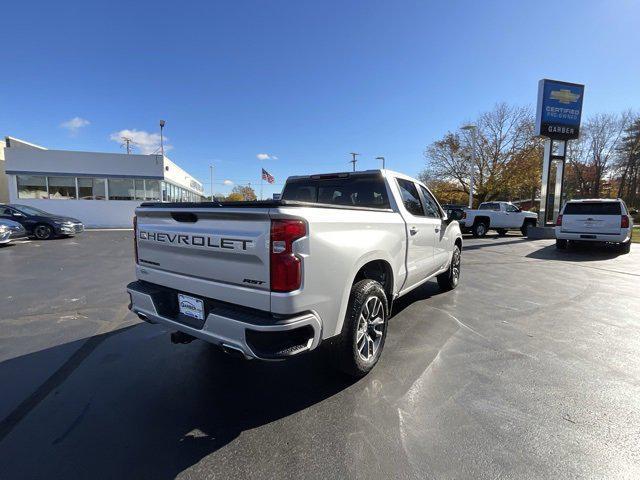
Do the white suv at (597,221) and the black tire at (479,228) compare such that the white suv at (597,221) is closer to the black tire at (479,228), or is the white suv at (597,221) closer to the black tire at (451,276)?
the black tire at (479,228)

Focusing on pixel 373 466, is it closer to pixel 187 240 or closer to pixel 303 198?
pixel 187 240

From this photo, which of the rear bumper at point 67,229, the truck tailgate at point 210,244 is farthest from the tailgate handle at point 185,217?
the rear bumper at point 67,229

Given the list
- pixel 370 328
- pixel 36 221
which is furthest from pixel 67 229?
pixel 370 328

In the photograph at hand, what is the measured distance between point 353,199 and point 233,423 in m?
2.79

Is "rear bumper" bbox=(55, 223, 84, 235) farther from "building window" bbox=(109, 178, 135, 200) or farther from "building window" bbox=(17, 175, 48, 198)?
"building window" bbox=(17, 175, 48, 198)

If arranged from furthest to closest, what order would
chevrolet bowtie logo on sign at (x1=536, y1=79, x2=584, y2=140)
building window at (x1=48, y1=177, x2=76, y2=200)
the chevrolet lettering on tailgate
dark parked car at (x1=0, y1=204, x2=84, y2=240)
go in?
1. building window at (x1=48, y1=177, x2=76, y2=200)
2. chevrolet bowtie logo on sign at (x1=536, y1=79, x2=584, y2=140)
3. dark parked car at (x1=0, y1=204, x2=84, y2=240)
4. the chevrolet lettering on tailgate

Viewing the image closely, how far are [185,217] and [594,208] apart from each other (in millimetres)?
13474

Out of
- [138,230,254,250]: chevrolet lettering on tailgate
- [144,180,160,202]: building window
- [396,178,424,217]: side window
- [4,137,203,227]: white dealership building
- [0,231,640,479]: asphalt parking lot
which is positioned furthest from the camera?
[144,180,160,202]: building window

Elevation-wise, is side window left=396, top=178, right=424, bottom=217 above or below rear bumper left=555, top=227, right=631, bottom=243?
above

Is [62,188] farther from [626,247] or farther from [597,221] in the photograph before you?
[626,247]

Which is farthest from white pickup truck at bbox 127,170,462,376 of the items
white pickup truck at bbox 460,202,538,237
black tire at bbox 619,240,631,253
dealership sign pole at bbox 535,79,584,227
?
dealership sign pole at bbox 535,79,584,227

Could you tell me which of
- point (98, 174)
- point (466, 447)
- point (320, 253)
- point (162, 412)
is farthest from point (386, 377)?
point (98, 174)

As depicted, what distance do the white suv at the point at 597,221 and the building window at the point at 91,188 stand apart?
86.9 ft

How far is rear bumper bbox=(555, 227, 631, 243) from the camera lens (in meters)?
11.5
